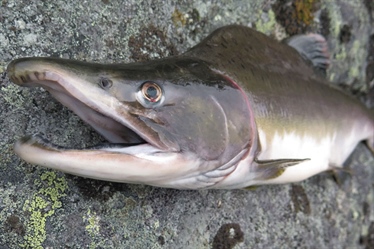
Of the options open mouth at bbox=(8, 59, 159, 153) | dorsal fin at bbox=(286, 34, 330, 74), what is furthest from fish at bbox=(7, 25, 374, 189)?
dorsal fin at bbox=(286, 34, 330, 74)

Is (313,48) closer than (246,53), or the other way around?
(246,53)

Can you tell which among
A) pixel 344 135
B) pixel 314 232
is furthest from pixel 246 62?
pixel 314 232

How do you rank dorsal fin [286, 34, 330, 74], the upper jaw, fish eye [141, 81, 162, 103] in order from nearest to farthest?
the upper jaw → fish eye [141, 81, 162, 103] → dorsal fin [286, 34, 330, 74]

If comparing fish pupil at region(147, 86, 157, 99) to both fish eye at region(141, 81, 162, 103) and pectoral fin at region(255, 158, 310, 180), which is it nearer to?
fish eye at region(141, 81, 162, 103)

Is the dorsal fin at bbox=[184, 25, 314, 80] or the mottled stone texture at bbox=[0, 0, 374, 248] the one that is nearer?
the mottled stone texture at bbox=[0, 0, 374, 248]

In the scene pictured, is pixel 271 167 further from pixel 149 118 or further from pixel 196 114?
pixel 149 118

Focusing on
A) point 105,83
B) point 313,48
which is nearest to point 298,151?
point 313,48

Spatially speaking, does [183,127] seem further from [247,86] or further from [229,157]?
[247,86]
